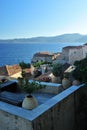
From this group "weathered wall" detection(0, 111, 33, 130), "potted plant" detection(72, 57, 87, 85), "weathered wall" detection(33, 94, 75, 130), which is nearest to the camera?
"weathered wall" detection(0, 111, 33, 130)

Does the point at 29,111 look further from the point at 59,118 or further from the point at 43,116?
the point at 59,118

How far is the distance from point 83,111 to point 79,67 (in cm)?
184

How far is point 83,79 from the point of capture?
6543 mm

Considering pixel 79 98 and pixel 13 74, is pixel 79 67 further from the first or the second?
pixel 13 74

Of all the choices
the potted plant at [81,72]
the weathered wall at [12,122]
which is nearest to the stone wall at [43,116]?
the weathered wall at [12,122]

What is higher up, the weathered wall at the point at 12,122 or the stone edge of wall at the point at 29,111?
the stone edge of wall at the point at 29,111

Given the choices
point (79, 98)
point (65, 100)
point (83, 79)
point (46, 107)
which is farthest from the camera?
point (83, 79)

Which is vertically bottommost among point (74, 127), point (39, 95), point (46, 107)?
point (74, 127)

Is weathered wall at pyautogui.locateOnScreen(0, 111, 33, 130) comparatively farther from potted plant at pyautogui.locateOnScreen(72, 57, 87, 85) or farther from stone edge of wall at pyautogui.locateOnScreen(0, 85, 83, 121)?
potted plant at pyautogui.locateOnScreen(72, 57, 87, 85)

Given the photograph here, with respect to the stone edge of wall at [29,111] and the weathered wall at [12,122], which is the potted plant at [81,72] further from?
the weathered wall at [12,122]

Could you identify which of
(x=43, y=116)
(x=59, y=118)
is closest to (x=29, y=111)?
(x=43, y=116)

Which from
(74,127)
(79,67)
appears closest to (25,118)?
(74,127)

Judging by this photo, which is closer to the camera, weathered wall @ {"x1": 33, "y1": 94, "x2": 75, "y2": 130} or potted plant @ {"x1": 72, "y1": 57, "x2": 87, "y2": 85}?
weathered wall @ {"x1": 33, "y1": 94, "x2": 75, "y2": 130}

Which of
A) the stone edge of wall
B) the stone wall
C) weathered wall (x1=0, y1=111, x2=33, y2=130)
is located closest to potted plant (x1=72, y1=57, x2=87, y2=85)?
the stone wall
